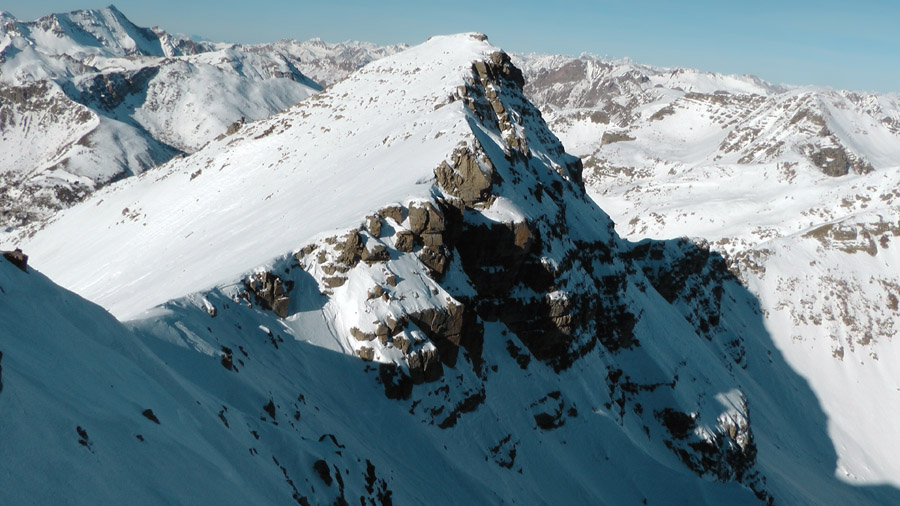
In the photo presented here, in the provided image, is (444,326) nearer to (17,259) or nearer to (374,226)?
(374,226)

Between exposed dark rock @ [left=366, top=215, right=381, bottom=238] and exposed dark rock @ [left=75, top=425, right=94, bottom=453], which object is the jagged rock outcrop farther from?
exposed dark rock @ [left=366, top=215, right=381, bottom=238]

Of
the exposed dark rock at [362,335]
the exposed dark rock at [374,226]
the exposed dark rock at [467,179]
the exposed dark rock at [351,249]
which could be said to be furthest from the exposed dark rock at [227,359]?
the exposed dark rock at [467,179]

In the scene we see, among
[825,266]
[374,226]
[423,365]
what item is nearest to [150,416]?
[423,365]

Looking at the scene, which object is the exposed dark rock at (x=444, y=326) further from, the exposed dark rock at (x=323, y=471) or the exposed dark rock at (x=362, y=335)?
the exposed dark rock at (x=323, y=471)

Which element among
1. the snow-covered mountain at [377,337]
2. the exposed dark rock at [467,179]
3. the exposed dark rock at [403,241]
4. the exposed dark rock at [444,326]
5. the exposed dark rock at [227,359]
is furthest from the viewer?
the exposed dark rock at [467,179]

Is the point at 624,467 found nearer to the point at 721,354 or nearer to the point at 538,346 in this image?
the point at 538,346

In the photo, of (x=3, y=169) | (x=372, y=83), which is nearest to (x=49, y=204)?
(x=3, y=169)

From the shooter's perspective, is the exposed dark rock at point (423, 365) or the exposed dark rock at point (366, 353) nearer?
the exposed dark rock at point (366, 353)

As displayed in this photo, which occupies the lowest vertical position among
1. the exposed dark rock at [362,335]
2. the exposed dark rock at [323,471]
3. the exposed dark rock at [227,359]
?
the exposed dark rock at [362,335]
